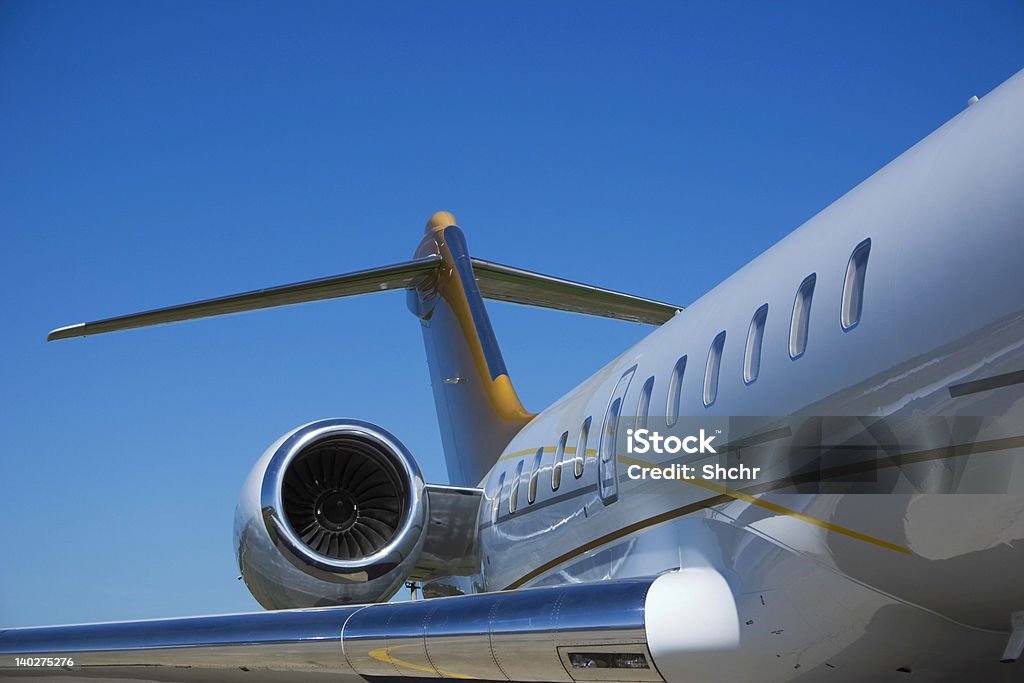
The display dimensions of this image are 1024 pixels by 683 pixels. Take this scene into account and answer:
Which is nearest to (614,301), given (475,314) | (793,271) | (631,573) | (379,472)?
(475,314)

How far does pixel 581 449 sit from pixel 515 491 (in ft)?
5.30

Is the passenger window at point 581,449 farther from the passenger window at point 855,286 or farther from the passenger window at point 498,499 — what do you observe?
the passenger window at point 855,286

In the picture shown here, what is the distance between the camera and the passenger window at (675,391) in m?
6.30

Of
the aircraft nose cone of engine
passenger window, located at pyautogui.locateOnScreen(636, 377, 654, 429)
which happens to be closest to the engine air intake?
the aircraft nose cone of engine

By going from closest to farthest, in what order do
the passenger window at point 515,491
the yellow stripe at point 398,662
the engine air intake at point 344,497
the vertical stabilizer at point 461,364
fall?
the yellow stripe at point 398,662
the passenger window at point 515,491
the engine air intake at point 344,497
the vertical stabilizer at point 461,364

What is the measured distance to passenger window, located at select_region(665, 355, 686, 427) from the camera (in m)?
6.30

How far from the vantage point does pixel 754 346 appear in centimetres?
556

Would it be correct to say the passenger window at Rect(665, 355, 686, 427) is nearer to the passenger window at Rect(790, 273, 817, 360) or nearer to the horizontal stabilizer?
the passenger window at Rect(790, 273, 817, 360)

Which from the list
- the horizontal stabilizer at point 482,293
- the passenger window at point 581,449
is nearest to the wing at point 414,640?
the passenger window at point 581,449

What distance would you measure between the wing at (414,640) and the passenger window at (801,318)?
1.20m

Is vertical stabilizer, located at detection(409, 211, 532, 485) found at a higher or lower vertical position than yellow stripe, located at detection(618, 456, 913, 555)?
higher

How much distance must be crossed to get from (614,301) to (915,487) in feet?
30.4

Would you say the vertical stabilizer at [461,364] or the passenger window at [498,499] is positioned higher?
the vertical stabilizer at [461,364]

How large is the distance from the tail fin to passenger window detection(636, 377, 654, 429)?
485cm
